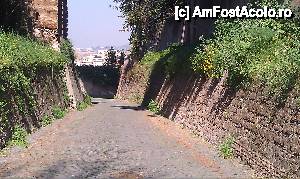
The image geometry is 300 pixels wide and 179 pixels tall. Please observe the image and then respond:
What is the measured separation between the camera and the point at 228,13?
716 inches

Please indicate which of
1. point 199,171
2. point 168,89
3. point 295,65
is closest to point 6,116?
point 199,171

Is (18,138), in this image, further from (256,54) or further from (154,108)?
(154,108)

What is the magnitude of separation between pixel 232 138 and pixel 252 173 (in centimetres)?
227

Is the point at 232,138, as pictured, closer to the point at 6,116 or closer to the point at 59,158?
the point at 59,158

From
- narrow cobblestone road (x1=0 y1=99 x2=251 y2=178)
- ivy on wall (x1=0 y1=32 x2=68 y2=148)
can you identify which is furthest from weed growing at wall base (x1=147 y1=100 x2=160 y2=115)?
narrow cobblestone road (x1=0 y1=99 x2=251 y2=178)

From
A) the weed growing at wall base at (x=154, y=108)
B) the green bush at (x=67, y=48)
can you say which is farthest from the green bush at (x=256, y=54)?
the green bush at (x=67, y=48)

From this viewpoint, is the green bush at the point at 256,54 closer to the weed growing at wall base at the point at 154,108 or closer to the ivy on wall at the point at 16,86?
the ivy on wall at the point at 16,86

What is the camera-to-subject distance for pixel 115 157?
36.5 feet

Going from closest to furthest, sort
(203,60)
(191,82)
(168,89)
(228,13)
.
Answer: (203,60) → (228,13) → (191,82) → (168,89)

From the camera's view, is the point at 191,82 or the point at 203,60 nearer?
the point at 203,60

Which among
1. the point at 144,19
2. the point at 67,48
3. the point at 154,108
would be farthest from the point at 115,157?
the point at 144,19

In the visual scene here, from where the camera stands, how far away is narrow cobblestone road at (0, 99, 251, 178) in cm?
948

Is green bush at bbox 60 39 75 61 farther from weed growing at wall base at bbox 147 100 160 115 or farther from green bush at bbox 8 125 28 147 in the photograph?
green bush at bbox 8 125 28 147

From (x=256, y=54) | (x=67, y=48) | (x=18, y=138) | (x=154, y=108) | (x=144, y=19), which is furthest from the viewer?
(x=144, y=19)
